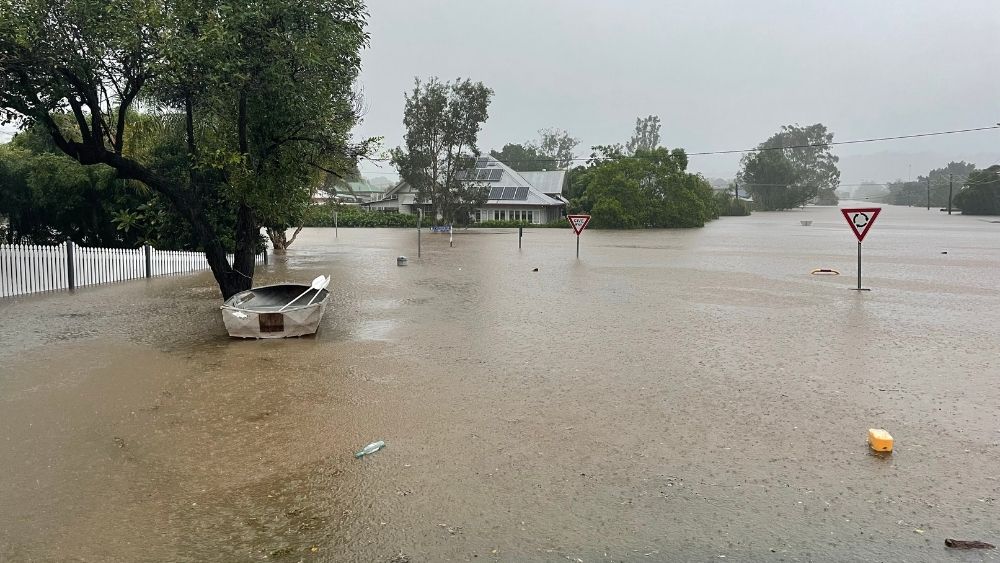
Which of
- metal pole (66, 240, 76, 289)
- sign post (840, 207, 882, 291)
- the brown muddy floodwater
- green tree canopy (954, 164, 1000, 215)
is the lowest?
the brown muddy floodwater

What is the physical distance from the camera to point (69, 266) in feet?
51.6

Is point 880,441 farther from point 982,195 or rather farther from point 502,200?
point 982,195

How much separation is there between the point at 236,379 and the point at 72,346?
3.51 metres

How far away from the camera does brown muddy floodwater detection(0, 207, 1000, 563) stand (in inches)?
167

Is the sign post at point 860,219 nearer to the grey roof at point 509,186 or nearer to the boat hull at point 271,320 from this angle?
the boat hull at point 271,320

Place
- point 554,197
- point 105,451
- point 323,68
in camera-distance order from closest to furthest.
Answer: point 105,451 → point 323,68 → point 554,197

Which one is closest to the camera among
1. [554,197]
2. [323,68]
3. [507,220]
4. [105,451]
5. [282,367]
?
[105,451]

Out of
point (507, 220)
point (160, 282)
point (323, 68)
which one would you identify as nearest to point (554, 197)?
point (507, 220)

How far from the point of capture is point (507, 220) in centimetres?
6650

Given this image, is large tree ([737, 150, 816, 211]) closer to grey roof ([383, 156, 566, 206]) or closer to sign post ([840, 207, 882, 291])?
grey roof ([383, 156, 566, 206])

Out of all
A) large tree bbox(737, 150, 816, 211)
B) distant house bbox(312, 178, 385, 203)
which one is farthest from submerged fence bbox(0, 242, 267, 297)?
large tree bbox(737, 150, 816, 211)

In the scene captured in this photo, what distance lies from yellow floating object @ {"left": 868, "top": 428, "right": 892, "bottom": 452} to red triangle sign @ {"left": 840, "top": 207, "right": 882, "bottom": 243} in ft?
38.3

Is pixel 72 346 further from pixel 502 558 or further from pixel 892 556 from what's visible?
pixel 892 556

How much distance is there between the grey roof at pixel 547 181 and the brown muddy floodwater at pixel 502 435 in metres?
61.9
